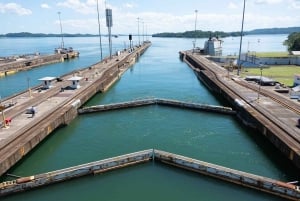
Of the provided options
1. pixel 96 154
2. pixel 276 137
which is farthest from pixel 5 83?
pixel 276 137

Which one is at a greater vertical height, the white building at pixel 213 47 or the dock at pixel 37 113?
the white building at pixel 213 47

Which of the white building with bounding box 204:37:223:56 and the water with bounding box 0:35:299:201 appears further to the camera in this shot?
the white building with bounding box 204:37:223:56

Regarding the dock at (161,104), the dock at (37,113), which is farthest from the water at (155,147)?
the dock at (37,113)

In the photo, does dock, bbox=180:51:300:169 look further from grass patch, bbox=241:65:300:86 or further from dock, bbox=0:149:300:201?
grass patch, bbox=241:65:300:86

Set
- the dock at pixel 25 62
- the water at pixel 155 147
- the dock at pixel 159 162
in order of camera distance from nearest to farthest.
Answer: the dock at pixel 159 162 → the water at pixel 155 147 → the dock at pixel 25 62

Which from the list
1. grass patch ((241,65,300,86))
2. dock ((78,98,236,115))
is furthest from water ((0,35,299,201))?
grass patch ((241,65,300,86))

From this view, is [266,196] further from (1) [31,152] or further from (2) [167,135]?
(1) [31,152]

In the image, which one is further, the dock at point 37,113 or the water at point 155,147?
the dock at point 37,113

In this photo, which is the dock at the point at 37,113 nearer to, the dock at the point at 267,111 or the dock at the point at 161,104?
the dock at the point at 161,104
